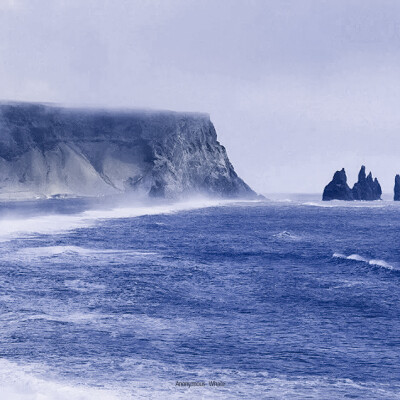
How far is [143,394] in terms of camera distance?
18969 millimetres

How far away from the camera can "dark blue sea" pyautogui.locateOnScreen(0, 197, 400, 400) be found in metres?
19.9

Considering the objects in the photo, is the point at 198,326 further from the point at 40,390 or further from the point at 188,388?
the point at 40,390

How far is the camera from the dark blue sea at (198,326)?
19.9 metres

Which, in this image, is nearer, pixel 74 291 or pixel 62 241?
pixel 74 291

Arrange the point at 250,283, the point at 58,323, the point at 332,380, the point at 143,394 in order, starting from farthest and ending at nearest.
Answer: the point at 250,283 → the point at 58,323 → the point at 332,380 → the point at 143,394

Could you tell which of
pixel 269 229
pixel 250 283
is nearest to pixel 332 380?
pixel 250 283

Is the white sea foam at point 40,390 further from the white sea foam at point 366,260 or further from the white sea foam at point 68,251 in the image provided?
the white sea foam at point 68,251

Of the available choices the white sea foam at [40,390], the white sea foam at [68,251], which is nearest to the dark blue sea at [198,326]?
the white sea foam at [40,390]

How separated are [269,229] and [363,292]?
2162 inches

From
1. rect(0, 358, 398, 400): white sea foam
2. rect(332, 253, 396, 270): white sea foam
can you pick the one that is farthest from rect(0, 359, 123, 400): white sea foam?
rect(332, 253, 396, 270): white sea foam

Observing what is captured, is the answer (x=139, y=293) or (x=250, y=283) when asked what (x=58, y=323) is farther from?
(x=250, y=283)

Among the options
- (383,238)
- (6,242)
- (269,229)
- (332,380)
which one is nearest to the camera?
(332,380)

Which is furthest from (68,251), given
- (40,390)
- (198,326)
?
(40,390)

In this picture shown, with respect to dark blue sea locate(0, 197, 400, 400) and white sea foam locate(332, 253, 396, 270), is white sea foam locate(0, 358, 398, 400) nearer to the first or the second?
dark blue sea locate(0, 197, 400, 400)
